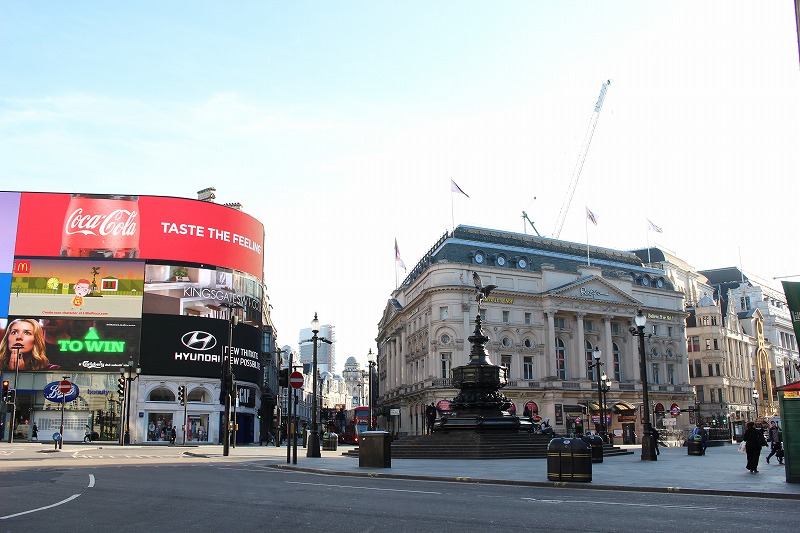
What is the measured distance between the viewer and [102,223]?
7206 cm

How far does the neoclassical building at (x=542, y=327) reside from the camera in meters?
80.7

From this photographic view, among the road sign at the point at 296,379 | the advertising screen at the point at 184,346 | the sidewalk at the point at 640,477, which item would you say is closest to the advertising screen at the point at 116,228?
the advertising screen at the point at 184,346

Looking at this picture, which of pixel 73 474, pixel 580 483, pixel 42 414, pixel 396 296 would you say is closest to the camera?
pixel 580 483

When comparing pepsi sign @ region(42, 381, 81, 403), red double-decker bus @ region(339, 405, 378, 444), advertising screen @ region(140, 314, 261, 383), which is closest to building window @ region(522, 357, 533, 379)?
red double-decker bus @ region(339, 405, 378, 444)

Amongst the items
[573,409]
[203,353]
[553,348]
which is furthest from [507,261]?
[203,353]

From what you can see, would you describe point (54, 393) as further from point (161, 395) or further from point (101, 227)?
point (101, 227)

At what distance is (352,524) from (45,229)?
69172 mm

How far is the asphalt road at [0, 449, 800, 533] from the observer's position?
36.9 feet

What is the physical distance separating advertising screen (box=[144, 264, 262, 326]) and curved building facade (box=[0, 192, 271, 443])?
0.10 metres

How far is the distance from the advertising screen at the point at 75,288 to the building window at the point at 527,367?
41.8 m

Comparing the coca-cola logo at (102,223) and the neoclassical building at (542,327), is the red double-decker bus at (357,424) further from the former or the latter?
the coca-cola logo at (102,223)

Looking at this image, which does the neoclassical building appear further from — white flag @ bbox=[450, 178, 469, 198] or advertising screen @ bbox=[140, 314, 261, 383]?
advertising screen @ bbox=[140, 314, 261, 383]

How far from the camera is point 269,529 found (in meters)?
10.9

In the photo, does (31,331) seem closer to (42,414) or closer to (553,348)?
(42,414)
